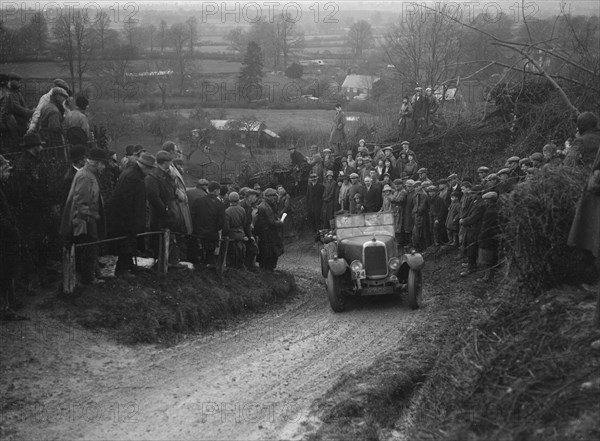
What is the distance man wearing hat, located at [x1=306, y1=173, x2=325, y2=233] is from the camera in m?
24.9

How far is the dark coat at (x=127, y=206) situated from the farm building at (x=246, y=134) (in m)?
32.3

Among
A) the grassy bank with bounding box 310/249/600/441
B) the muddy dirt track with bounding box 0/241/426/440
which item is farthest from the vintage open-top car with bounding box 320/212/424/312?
the grassy bank with bounding box 310/249/600/441

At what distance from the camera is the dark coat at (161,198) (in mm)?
14031

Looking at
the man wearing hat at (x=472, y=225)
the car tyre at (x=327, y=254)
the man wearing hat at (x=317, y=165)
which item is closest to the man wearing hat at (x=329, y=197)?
the man wearing hat at (x=317, y=165)

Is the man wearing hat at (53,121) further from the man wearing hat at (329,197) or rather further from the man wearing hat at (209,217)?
the man wearing hat at (329,197)

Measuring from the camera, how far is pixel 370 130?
33.5 m

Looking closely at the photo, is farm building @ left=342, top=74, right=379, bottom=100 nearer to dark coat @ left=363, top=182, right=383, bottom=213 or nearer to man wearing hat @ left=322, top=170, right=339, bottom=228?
man wearing hat @ left=322, top=170, right=339, bottom=228

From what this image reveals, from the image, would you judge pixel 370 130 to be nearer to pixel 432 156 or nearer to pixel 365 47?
pixel 432 156

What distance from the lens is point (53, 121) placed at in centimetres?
1605

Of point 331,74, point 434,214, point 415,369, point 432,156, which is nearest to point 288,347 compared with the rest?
point 415,369

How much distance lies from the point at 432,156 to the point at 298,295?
36.7 feet

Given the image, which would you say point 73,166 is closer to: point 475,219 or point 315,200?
point 475,219

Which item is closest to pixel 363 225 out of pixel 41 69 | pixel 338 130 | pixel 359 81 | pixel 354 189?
pixel 354 189

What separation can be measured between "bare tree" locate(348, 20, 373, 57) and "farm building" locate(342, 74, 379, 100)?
23.3m
